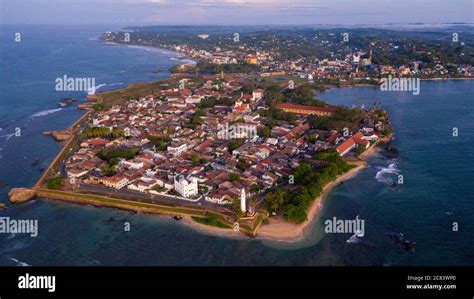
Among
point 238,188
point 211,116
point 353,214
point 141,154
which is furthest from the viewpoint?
point 211,116

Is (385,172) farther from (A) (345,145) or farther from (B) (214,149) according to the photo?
(B) (214,149)

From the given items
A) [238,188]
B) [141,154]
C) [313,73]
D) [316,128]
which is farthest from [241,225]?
[313,73]

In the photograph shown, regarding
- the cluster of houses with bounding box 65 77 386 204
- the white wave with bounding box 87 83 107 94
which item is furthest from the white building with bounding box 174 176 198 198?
the white wave with bounding box 87 83 107 94

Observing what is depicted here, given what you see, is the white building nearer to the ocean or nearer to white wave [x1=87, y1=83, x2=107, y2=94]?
the ocean

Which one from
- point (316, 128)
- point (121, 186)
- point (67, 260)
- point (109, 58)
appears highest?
point (109, 58)

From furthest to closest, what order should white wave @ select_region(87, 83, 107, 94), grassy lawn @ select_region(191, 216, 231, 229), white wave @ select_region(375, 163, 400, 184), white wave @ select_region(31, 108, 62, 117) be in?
white wave @ select_region(87, 83, 107, 94) → white wave @ select_region(31, 108, 62, 117) → white wave @ select_region(375, 163, 400, 184) → grassy lawn @ select_region(191, 216, 231, 229)

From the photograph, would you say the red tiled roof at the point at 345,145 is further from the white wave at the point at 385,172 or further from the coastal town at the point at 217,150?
the white wave at the point at 385,172

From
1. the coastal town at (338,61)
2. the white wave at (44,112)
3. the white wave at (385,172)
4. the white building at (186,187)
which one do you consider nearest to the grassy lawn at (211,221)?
the white building at (186,187)

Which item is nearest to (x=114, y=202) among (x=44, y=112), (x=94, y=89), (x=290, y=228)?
(x=290, y=228)

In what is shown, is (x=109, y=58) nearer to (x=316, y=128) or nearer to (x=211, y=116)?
(x=211, y=116)
